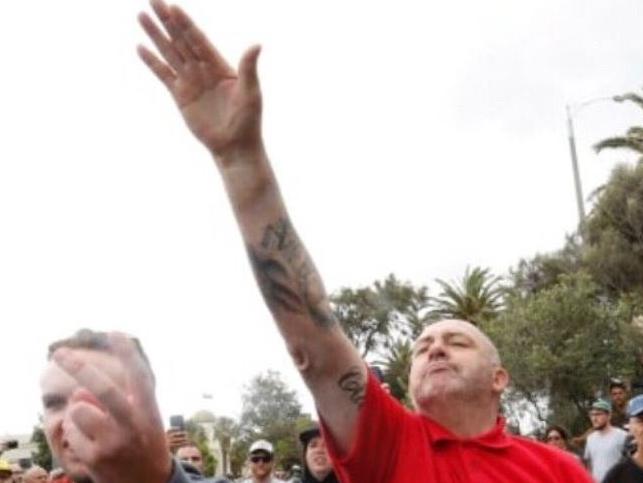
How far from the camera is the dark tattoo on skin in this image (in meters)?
3.20

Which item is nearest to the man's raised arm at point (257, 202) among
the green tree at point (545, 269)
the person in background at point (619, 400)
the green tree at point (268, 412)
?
the person in background at point (619, 400)

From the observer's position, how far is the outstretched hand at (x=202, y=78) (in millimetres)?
2736

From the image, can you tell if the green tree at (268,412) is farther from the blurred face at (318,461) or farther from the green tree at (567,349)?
the blurred face at (318,461)

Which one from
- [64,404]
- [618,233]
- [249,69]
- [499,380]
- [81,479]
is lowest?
[499,380]

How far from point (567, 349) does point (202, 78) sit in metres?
32.7

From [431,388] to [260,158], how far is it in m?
1.04

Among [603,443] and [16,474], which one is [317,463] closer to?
[603,443]

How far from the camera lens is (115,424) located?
1.63 metres

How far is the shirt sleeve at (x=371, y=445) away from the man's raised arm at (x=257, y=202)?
28mm

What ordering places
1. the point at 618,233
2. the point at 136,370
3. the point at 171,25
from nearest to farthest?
the point at 136,370 → the point at 171,25 → the point at 618,233

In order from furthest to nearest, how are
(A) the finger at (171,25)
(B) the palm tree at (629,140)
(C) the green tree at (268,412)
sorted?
(C) the green tree at (268,412), (B) the palm tree at (629,140), (A) the finger at (171,25)

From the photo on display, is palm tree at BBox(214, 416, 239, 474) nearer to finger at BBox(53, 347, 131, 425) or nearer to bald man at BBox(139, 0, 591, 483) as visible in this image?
bald man at BBox(139, 0, 591, 483)

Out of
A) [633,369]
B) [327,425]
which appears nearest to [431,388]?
[327,425]

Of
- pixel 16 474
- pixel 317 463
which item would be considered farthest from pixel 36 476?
pixel 317 463
